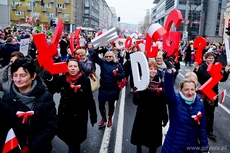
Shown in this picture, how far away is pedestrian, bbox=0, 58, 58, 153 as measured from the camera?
2648 millimetres

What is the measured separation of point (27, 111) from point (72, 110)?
1.21 meters

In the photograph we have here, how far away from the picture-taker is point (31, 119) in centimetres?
270

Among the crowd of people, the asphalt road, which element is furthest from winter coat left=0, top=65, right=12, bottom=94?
the asphalt road

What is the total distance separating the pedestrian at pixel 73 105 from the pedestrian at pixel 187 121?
129 centimetres

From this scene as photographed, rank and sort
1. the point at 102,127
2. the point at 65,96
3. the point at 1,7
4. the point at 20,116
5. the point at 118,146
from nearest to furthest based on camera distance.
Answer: the point at 20,116 < the point at 65,96 < the point at 118,146 < the point at 102,127 < the point at 1,7

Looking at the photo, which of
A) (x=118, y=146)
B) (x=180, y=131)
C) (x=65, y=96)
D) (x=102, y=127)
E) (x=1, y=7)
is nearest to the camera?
(x=180, y=131)

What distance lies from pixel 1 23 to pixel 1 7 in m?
1.64

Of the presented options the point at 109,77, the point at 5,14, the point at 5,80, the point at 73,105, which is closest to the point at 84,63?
the point at 109,77

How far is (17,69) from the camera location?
8.93 feet

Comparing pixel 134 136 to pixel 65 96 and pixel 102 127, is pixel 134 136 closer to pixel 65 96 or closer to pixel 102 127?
pixel 65 96

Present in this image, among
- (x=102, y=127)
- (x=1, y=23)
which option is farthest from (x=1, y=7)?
(x=102, y=127)

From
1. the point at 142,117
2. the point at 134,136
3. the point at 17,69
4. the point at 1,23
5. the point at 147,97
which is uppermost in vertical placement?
the point at 1,23

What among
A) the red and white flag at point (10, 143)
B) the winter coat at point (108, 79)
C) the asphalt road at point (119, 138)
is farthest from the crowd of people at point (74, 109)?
the winter coat at point (108, 79)

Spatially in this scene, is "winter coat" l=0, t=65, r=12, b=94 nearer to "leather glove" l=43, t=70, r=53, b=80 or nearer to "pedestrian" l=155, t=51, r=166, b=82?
"leather glove" l=43, t=70, r=53, b=80
